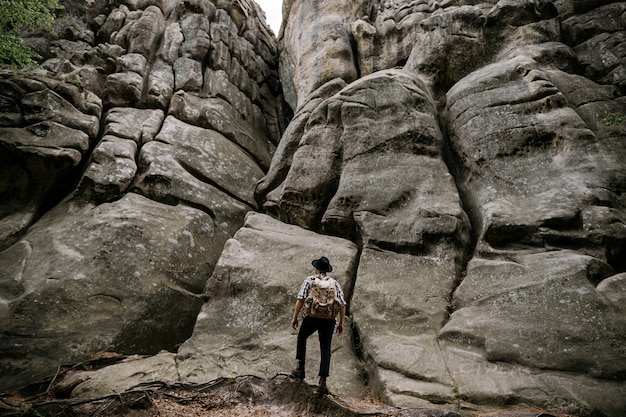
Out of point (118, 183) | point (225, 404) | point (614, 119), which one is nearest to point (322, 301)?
point (225, 404)

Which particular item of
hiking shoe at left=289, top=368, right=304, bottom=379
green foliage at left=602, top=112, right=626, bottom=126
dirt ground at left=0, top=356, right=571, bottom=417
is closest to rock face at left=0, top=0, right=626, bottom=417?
green foliage at left=602, top=112, right=626, bottom=126

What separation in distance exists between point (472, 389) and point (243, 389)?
4.85m

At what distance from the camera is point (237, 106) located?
20.3 metres

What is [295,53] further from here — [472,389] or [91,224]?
[472,389]

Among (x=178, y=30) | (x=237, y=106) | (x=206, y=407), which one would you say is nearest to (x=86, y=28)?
(x=178, y=30)

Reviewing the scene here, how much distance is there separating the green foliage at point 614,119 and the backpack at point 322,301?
449 inches

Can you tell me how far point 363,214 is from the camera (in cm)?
1224

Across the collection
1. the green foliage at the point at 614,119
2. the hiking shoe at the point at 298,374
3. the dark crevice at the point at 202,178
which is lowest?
the hiking shoe at the point at 298,374

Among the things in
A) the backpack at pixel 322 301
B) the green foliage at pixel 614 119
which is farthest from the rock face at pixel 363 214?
the backpack at pixel 322 301

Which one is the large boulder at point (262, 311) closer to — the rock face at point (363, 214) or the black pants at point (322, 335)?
the rock face at point (363, 214)

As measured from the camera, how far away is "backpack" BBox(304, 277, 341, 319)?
23.3 ft

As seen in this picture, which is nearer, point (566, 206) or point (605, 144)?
point (566, 206)

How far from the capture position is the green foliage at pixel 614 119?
Answer: 11.9m

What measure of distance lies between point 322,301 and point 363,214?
5592mm
